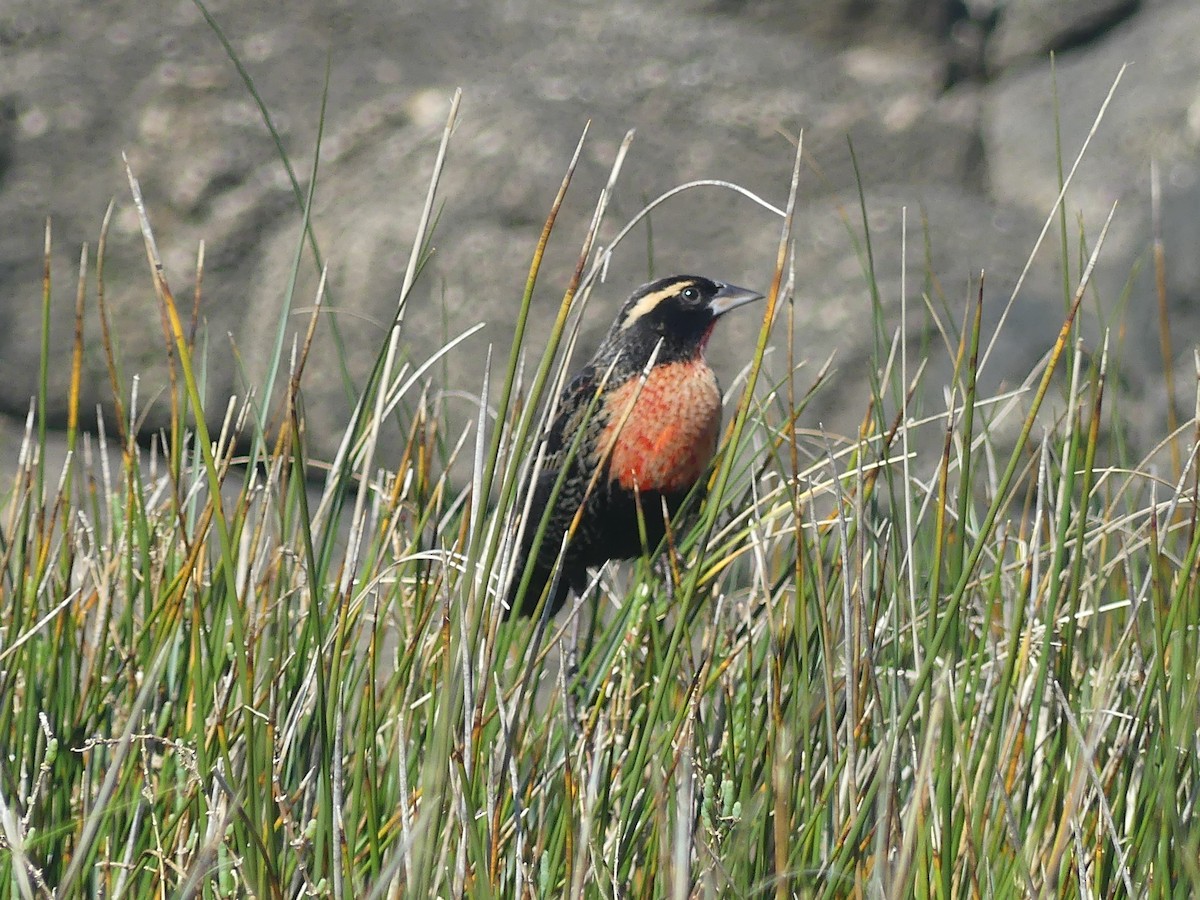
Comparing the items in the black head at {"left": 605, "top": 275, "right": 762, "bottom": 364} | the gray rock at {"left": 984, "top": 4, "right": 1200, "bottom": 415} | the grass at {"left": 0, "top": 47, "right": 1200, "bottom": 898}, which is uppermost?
the gray rock at {"left": 984, "top": 4, "right": 1200, "bottom": 415}

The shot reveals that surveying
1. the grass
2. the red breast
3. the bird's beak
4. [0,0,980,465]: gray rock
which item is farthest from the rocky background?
the grass

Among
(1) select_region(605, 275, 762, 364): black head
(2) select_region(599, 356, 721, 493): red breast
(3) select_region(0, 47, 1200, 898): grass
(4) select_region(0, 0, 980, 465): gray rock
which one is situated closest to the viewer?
(3) select_region(0, 47, 1200, 898): grass

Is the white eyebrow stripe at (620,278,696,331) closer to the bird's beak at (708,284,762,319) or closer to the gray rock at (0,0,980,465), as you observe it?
the bird's beak at (708,284,762,319)

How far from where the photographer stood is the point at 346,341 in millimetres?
4059

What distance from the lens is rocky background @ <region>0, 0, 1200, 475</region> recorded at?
158 inches

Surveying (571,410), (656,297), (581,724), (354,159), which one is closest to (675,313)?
(656,297)

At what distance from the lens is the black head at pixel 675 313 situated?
2.39 metres

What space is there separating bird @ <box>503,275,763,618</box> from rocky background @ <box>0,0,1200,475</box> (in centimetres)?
146

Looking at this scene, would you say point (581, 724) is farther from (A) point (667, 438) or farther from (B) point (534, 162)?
(B) point (534, 162)

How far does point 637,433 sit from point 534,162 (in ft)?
6.59

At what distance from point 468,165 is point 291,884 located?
3.04m

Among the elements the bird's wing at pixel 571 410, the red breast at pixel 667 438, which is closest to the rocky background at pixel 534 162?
the bird's wing at pixel 571 410

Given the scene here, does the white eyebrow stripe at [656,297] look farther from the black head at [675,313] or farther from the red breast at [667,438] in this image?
the red breast at [667,438]

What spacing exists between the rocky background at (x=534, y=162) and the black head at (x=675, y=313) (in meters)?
1.49
